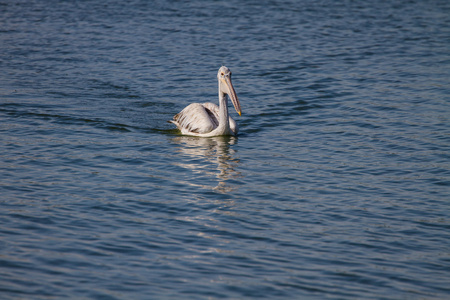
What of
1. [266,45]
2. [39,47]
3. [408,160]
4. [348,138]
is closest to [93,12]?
[39,47]

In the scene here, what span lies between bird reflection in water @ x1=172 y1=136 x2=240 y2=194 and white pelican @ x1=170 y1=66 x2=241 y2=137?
6.2 inches

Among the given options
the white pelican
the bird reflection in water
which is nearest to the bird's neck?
the white pelican

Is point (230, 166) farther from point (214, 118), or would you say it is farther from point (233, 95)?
point (214, 118)

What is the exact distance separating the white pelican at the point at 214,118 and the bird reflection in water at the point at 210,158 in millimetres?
158

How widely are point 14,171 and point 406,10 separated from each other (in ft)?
60.0

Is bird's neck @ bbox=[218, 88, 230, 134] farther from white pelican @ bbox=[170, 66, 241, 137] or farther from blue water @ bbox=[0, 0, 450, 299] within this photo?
blue water @ bbox=[0, 0, 450, 299]

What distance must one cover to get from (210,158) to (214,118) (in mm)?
2088

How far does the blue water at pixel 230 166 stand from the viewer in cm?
688

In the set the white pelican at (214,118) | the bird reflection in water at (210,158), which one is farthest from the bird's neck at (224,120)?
the bird reflection in water at (210,158)

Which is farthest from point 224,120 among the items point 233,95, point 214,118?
point 214,118

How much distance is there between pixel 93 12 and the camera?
2480cm

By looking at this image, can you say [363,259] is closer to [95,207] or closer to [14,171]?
[95,207]

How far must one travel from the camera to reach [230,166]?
10.5m

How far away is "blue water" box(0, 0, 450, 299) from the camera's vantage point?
6.88 meters
